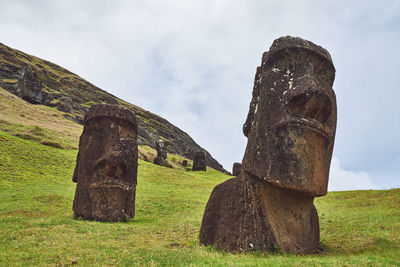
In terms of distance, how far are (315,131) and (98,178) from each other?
27.3ft

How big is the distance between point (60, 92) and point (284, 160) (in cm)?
8159

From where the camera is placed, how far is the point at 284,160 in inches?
251

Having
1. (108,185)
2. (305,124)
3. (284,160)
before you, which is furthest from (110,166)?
(305,124)

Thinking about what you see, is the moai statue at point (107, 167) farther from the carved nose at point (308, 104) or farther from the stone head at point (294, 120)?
the carved nose at point (308, 104)

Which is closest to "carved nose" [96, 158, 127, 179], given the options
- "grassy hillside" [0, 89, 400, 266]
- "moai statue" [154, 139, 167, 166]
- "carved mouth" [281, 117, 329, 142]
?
"grassy hillside" [0, 89, 400, 266]

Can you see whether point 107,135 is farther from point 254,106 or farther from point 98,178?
point 254,106

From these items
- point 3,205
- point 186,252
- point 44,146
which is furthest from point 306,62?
point 44,146

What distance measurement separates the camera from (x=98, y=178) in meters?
11.8

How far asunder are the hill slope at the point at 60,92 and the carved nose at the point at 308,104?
56.8m

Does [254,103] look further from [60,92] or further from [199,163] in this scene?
[60,92]

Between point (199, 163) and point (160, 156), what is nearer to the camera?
point (160, 156)

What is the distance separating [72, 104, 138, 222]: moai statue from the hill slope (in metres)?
49.6

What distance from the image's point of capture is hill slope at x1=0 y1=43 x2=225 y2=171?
2462 inches

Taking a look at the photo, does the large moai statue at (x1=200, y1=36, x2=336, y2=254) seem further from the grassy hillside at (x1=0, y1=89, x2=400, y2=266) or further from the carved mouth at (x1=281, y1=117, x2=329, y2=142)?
the grassy hillside at (x1=0, y1=89, x2=400, y2=266)
